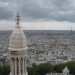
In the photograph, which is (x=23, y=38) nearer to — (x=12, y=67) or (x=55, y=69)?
(x=12, y=67)

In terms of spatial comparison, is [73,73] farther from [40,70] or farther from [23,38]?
[23,38]

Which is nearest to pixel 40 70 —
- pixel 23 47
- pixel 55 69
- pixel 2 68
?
pixel 55 69

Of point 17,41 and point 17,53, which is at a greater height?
point 17,41

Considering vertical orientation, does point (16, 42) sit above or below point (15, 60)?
above

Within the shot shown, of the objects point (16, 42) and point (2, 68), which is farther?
point (2, 68)

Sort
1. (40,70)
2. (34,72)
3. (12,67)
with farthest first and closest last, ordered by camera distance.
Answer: (40,70) → (34,72) → (12,67)

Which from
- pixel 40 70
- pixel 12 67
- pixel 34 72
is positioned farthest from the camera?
pixel 40 70

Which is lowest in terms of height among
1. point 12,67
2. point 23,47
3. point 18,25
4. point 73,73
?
point 73,73
